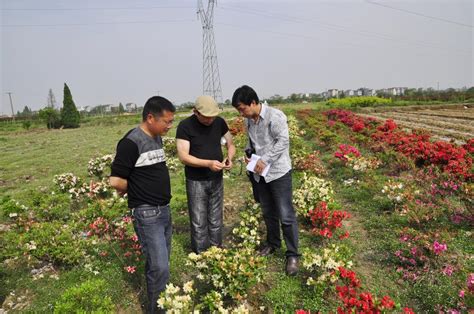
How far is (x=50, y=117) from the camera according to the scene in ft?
111

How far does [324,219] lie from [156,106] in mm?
2962

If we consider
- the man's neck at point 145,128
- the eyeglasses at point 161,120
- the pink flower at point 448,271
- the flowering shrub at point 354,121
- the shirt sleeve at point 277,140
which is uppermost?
the eyeglasses at point 161,120

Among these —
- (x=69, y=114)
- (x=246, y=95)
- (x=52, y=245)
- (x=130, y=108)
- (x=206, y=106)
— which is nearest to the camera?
(x=206, y=106)

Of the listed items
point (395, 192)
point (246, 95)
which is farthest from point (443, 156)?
point (246, 95)

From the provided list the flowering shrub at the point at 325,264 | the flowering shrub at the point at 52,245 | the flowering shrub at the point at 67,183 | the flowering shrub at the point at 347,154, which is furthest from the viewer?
the flowering shrub at the point at 347,154

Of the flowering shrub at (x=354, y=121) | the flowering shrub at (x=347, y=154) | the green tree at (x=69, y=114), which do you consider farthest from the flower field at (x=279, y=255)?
the green tree at (x=69, y=114)

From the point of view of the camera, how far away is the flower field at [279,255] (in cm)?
310

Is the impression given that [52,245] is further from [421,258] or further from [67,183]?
[421,258]

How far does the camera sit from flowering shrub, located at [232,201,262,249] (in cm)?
407

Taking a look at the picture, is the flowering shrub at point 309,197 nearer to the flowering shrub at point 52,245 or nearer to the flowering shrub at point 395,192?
the flowering shrub at point 395,192

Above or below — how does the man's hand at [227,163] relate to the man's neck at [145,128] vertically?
below

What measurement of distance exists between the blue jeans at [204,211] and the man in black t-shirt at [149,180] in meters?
0.78

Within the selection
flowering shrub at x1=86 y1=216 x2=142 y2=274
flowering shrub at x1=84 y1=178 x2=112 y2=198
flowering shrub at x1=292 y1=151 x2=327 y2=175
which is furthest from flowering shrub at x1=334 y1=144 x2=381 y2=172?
flowering shrub at x1=84 y1=178 x2=112 y2=198

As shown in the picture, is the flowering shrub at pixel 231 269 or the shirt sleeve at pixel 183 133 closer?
the flowering shrub at pixel 231 269
